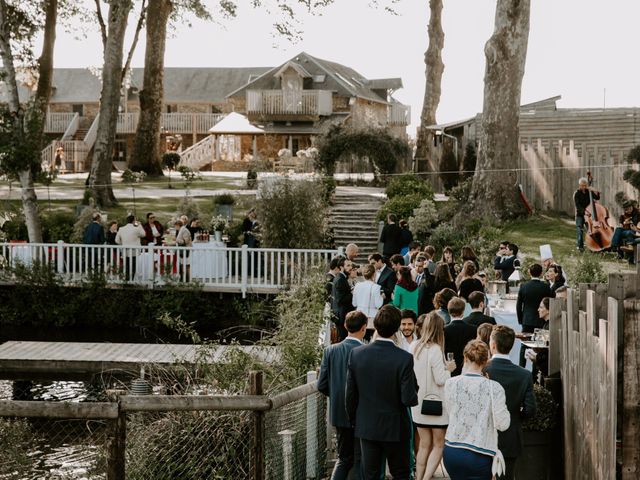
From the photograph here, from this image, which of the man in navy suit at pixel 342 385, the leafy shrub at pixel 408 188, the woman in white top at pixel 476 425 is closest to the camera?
the woman in white top at pixel 476 425

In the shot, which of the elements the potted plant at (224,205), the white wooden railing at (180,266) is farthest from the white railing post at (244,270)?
the potted plant at (224,205)

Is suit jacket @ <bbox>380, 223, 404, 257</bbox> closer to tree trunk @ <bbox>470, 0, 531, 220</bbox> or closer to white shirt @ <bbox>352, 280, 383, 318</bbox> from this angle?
tree trunk @ <bbox>470, 0, 531, 220</bbox>

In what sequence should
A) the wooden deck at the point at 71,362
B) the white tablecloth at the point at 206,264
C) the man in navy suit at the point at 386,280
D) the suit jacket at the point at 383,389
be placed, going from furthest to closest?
the white tablecloth at the point at 206,264 < the wooden deck at the point at 71,362 < the man in navy suit at the point at 386,280 < the suit jacket at the point at 383,389

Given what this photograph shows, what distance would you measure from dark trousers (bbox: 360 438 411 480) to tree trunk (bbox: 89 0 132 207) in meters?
23.6

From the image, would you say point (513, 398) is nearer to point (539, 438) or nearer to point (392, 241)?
point (539, 438)

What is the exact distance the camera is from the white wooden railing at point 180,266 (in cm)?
2144

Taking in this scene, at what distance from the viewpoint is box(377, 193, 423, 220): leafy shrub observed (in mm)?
26141

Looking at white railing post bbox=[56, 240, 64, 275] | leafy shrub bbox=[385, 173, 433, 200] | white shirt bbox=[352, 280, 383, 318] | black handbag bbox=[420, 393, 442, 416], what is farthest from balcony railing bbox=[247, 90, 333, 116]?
black handbag bbox=[420, 393, 442, 416]

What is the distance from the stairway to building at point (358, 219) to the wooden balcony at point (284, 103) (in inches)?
808

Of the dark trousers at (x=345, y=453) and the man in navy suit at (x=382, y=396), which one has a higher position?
the man in navy suit at (x=382, y=396)

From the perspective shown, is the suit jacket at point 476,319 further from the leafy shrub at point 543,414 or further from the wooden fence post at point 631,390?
the wooden fence post at point 631,390

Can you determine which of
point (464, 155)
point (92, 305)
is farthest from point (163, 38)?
point (92, 305)

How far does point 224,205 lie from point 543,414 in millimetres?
20716

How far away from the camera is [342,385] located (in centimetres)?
749
